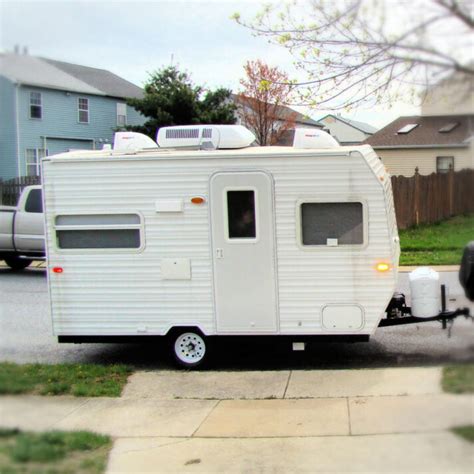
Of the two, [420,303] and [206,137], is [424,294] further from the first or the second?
[206,137]

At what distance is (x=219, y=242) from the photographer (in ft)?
21.3

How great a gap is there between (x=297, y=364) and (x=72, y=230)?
290 cm

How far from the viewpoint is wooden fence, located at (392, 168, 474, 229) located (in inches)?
104

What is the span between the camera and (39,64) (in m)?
2.53

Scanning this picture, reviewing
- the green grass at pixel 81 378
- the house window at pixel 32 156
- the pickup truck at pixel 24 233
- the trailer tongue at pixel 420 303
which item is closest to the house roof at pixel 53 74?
the house window at pixel 32 156

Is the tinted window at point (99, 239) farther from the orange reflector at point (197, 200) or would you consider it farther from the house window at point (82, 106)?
the house window at point (82, 106)

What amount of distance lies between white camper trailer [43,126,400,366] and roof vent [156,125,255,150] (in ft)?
0.08

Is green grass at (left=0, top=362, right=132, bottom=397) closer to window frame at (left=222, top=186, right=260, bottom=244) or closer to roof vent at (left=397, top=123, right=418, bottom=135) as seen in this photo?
window frame at (left=222, top=186, right=260, bottom=244)

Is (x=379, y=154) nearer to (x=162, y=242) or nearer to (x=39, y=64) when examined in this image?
(x=162, y=242)

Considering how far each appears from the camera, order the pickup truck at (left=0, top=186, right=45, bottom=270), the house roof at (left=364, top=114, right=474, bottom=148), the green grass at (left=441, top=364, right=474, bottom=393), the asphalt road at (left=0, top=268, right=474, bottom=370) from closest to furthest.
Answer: the house roof at (left=364, top=114, right=474, bottom=148)
the green grass at (left=441, top=364, right=474, bottom=393)
the asphalt road at (left=0, top=268, right=474, bottom=370)
the pickup truck at (left=0, top=186, right=45, bottom=270)

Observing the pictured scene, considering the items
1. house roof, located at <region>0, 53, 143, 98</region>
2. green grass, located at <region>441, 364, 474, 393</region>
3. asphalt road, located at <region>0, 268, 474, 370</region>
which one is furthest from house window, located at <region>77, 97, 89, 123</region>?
asphalt road, located at <region>0, 268, 474, 370</region>

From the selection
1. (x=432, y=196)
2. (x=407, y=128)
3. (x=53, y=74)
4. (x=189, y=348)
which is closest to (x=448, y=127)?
(x=407, y=128)

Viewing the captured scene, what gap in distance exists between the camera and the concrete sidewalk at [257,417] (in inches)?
128

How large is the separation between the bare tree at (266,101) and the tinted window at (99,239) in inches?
71.6
